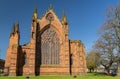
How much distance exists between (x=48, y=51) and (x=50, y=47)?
1229mm

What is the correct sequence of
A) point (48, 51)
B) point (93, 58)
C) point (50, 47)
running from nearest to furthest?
1. point (48, 51)
2. point (50, 47)
3. point (93, 58)

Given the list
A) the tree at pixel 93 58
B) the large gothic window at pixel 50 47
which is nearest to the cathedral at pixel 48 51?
the large gothic window at pixel 50 47

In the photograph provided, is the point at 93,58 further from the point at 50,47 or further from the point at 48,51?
the point at 48,51

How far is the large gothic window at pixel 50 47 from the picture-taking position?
49.8m

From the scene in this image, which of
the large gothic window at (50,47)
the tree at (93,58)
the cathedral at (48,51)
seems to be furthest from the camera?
the tree at (93,58)

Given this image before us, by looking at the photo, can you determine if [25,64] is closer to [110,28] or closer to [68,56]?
[68,56]

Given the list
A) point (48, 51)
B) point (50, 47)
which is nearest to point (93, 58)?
point (50, 47)

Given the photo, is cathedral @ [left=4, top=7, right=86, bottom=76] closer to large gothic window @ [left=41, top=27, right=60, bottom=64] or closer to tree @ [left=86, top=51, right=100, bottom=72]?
large gothic window @ [left=41, top=27, right=60, bottom=64]

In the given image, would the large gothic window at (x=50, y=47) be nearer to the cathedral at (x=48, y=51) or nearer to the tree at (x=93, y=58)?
the cathedral at (x=48, y=51)

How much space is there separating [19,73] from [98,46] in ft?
67.0

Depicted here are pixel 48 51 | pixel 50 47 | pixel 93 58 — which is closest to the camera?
pixel 48 51

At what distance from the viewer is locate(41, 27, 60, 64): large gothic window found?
4984 centimetres

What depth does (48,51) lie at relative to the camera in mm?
50406

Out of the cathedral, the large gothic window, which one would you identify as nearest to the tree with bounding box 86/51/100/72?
the cathedral
